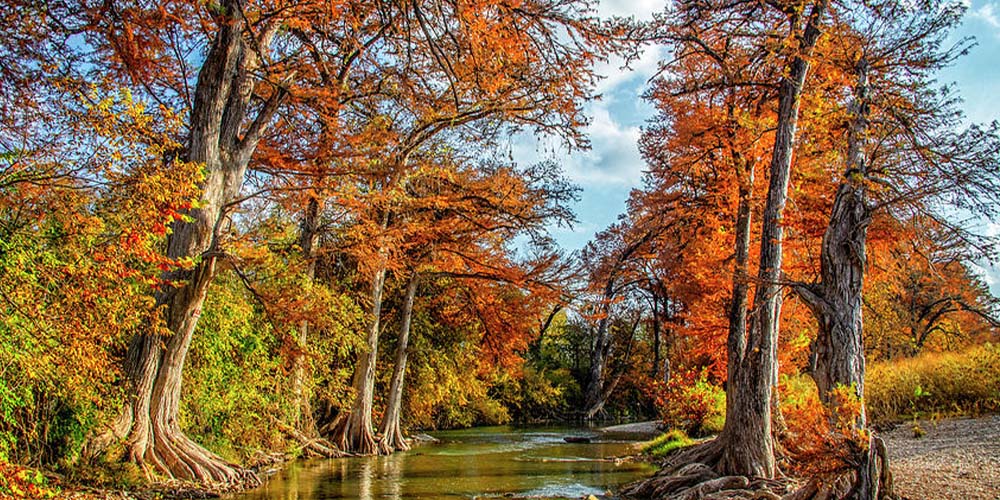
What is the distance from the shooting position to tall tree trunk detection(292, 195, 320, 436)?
14992 millimetres

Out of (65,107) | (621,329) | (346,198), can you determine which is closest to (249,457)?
(346,198)

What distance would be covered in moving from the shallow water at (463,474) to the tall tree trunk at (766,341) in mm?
2372

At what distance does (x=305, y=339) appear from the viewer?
15.5 meters

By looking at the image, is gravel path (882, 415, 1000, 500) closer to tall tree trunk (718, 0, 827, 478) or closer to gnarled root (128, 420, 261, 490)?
tall tree trunk (718, 0, 827, 478)

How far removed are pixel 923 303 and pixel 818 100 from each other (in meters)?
29.7

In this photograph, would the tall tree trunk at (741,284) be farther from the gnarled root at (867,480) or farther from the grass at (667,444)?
the grass at (667,444)

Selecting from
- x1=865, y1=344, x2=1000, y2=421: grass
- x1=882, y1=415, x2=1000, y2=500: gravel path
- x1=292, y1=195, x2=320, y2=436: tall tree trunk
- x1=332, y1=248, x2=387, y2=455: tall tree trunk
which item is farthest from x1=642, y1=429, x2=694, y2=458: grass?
x1=292, y1=195, x2=320, y2=436: tall tree trunk

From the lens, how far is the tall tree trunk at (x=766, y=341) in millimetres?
9180

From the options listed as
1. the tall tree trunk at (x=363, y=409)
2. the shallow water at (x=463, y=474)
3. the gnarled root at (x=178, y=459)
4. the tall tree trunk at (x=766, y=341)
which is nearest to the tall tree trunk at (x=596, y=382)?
the shallow water at (x=463, y=474)

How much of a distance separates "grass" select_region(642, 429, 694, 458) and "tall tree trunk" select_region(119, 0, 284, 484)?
8.97 m

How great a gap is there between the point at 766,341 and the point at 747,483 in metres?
2.02

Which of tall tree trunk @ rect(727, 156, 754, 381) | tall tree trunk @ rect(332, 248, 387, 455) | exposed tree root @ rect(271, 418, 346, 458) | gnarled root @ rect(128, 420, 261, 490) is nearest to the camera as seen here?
gnarled root @ rect(128, 420, 261, 490)

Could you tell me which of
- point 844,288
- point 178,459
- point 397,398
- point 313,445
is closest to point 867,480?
point 844,288

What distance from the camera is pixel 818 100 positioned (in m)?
8.61
